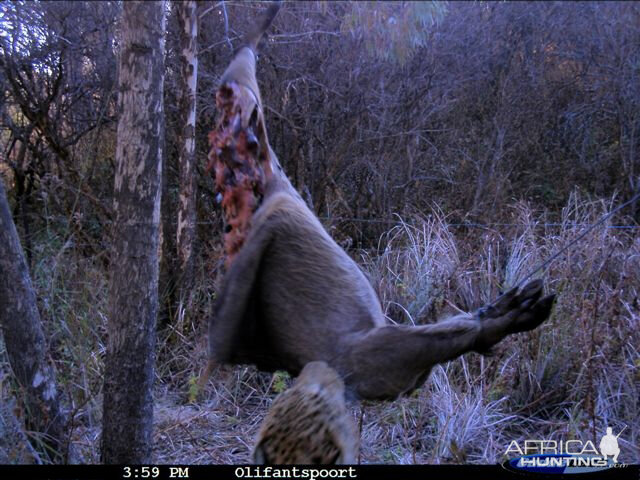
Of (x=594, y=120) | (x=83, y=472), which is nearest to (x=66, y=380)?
(x=83, y=472)

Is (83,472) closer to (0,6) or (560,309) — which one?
(560,309)

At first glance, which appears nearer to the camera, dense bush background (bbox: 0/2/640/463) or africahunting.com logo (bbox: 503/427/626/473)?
africahunting.com logo (bbox: 503/427/626/473)

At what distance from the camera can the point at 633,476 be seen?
2.53m

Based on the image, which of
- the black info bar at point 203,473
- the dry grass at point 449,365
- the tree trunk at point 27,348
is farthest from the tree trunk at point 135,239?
the tree trunk at point 27,348

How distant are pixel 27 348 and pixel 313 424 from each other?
6.54ft

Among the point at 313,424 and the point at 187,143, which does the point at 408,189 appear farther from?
the point at 313,424

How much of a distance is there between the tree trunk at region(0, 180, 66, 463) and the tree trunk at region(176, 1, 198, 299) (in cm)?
171

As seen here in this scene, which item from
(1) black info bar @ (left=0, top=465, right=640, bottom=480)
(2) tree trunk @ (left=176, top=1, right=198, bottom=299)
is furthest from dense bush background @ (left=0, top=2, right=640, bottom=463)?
(1) black info bar @ (left=0, top=465, right=640, bottom=480)

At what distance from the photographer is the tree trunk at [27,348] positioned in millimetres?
2949

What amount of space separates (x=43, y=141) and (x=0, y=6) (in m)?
1.53

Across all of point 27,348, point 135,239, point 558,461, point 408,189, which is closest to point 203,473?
point 135,239

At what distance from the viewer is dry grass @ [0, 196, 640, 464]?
342 cm

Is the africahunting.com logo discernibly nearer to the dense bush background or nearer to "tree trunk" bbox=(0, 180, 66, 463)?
the dense bush background

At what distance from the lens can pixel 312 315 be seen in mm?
1705
